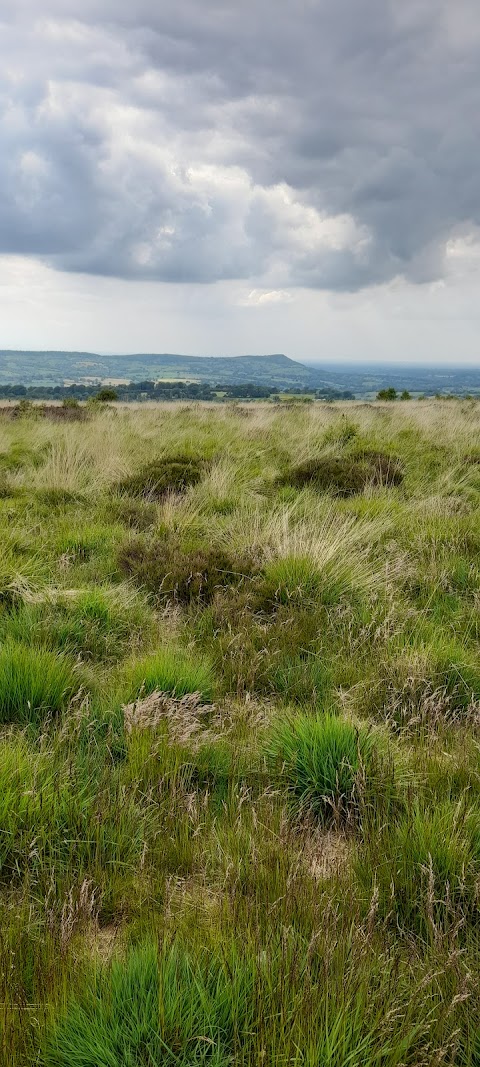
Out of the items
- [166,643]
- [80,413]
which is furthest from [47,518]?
[80,413]

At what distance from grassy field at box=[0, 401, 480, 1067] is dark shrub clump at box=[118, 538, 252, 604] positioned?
0.03m

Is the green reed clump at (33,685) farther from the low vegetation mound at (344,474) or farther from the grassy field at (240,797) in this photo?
the low vegetation mound at (344,474)

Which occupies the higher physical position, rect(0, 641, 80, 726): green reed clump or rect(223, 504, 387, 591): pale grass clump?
rect(223, 504, 387, 591): pale grass clump

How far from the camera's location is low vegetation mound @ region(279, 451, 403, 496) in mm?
8828

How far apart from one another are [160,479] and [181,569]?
12.6 ft

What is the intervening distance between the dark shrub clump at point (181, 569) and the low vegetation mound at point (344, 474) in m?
3.69

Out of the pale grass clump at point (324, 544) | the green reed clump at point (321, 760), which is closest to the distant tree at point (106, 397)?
the pale grass clump at point (324, 544)

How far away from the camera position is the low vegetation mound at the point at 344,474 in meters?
8.83

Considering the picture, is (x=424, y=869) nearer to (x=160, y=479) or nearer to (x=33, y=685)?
(x=33, y=685)

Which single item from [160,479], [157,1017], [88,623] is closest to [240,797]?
[157,1017]

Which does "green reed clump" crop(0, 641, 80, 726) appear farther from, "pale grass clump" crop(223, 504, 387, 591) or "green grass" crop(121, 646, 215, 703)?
"pale grass clump" crop(223, 504, 387, 591)

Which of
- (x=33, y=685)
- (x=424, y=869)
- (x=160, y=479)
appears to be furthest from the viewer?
(x=160, y=479)

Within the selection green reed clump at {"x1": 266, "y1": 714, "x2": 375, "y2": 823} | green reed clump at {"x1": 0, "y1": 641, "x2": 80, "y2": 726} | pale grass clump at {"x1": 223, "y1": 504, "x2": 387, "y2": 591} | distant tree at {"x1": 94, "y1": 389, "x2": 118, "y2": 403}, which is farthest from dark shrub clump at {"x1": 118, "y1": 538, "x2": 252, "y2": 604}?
distant tree at {"x1": 94, "y1": 389, "x2": 118, "y2": 403}

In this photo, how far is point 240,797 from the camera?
7.93 feet
